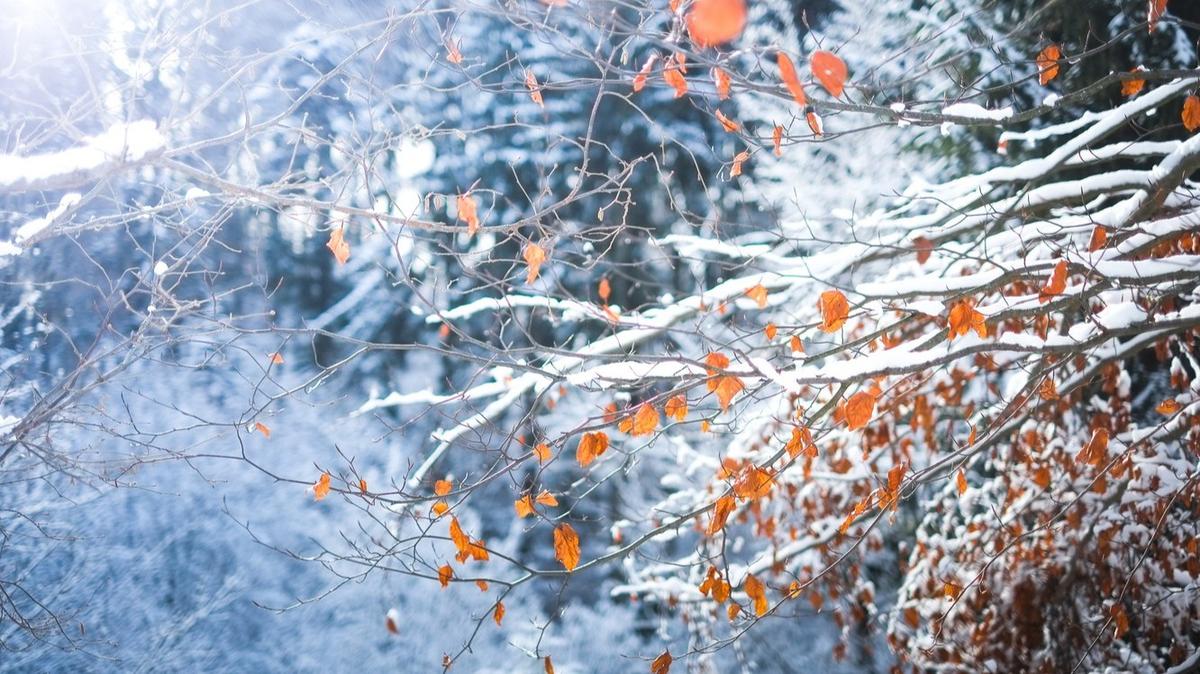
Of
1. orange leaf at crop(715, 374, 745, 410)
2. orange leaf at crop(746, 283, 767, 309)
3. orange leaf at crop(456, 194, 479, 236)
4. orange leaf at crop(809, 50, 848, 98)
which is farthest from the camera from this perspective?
orange leaf at crop(746, 283, 767, 309)

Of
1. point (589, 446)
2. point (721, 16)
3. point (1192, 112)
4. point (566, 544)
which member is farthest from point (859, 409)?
point (1192, 112)

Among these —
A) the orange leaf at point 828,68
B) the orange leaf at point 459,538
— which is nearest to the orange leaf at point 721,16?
the orange leaf at point 828,68

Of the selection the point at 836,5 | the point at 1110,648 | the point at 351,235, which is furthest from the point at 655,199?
the point at 1110,648

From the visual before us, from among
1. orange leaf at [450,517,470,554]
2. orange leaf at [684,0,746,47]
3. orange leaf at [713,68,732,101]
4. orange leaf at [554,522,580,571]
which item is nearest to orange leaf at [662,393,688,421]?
orange leaf at [554,522,580,571]

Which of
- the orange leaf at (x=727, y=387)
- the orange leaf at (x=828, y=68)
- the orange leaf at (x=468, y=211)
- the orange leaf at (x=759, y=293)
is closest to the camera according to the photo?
the orange leaf at (x=828, y=68)

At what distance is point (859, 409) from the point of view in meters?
2.53

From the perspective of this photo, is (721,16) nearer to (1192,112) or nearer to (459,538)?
(459,538)

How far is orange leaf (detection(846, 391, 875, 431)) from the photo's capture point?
249cm

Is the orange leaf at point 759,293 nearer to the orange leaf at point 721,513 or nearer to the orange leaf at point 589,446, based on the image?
the orange leaf at point 721,513

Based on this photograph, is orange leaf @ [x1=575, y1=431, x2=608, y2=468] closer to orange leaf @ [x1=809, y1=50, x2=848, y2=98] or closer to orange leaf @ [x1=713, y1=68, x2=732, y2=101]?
orange leaf @ [x1=713, y1=68, x2=732, y2=101]

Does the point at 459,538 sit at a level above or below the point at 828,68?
below

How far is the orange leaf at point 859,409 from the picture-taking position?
98.2 inches

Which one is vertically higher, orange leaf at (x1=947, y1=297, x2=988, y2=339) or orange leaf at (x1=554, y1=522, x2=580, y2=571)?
orange leaf at (x1=947, y1=297, x2=988, y2=339)

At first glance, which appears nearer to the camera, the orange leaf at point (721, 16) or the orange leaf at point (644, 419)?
the orange leaf at point (721, 16)
